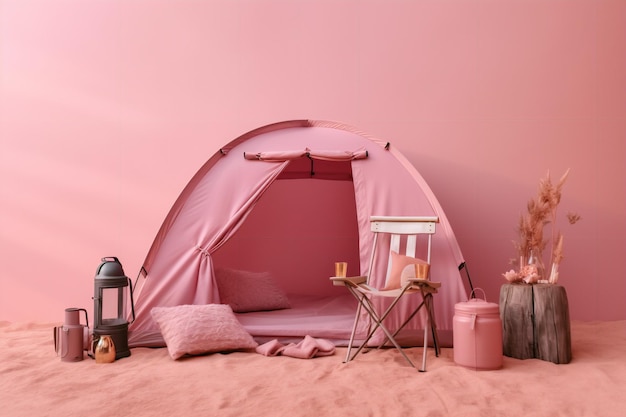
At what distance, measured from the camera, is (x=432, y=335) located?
309cm

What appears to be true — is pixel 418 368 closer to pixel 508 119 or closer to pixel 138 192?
pixel 508 119

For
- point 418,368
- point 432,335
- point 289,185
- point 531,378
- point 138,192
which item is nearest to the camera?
point 531,378

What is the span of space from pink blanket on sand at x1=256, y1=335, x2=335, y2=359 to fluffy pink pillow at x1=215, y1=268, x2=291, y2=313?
32.4 inches

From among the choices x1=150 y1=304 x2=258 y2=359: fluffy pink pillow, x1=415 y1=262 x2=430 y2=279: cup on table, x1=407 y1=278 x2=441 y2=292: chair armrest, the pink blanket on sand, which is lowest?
the pink blanket on sand

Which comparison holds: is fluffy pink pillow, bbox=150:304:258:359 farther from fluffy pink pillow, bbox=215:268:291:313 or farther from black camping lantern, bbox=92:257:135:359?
fluffy pink pillow, bbox=215:268:291:313

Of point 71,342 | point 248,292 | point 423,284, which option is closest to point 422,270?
point 423,284

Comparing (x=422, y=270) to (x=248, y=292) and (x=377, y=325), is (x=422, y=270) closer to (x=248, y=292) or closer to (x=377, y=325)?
(x=377, y=325)

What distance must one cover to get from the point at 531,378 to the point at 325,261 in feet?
7.41

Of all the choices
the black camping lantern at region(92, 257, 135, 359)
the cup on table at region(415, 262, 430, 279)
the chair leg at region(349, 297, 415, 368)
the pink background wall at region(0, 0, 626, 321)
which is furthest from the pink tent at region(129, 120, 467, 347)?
the pink background wall at region(0, 0, 626, 321)

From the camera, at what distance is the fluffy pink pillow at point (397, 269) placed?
10.2ft

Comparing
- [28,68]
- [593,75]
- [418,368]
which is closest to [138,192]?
[28,68]

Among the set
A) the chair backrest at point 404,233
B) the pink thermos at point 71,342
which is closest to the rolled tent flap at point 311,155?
the chair backrest at point 404,233

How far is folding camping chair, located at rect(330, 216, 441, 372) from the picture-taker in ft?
9.37

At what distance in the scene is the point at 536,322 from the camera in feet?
9.48
